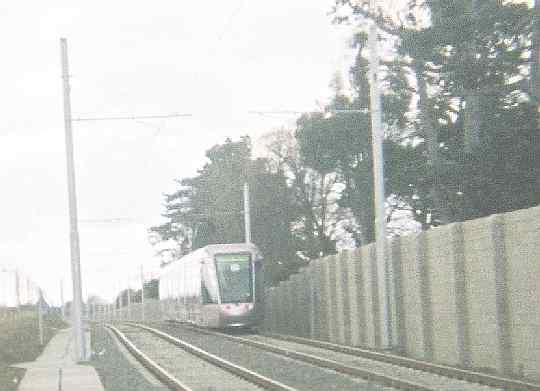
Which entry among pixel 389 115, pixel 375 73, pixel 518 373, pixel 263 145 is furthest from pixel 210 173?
pixel 518 373

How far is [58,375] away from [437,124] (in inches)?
1250

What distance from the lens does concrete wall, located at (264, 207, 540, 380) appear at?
21172mm

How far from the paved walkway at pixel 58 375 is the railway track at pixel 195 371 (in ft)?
4.62

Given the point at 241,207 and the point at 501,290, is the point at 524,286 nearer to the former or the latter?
the point at 501,290

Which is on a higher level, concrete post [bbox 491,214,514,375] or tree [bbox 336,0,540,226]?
tree [bbox 336,0,540,226]

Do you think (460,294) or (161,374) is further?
(460,294)

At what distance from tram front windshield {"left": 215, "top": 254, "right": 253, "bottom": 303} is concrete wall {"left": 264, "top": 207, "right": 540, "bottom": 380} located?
6.83 metres

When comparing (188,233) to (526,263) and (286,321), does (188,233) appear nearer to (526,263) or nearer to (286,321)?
(286,321)

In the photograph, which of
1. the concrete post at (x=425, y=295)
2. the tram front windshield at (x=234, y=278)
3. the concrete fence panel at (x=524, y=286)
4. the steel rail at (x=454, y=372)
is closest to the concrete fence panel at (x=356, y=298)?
the steel rail at (x=454, y=372)

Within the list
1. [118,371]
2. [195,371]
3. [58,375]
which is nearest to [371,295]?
[118,371]

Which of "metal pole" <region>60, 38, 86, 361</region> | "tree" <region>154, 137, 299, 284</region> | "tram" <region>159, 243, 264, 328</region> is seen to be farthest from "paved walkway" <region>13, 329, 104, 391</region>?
"tree" <region>154, 137, 299, 284</region>

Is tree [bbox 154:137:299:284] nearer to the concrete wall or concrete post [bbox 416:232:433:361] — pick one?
the concrete wall

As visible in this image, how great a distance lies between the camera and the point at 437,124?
2115 inches

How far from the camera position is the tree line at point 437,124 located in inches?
1689
